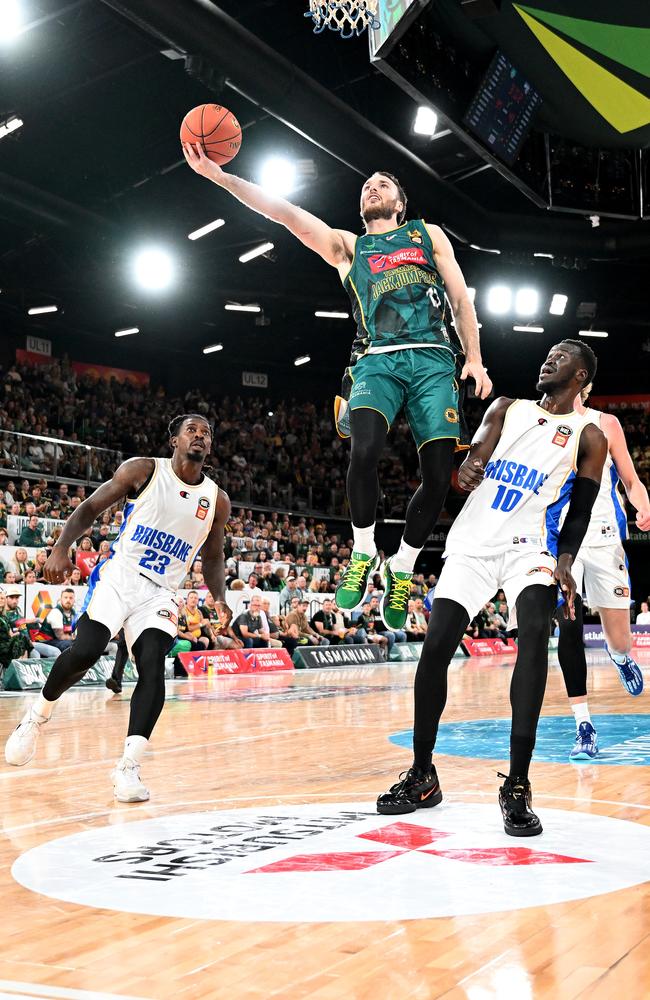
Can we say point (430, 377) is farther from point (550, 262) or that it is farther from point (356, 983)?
point (550, 262)

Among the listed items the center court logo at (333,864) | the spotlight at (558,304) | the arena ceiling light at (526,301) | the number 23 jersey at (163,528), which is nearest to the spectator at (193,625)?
the number 23 jersey at (163,528)

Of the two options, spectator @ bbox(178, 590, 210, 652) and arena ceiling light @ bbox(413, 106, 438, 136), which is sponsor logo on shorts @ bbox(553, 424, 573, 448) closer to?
spectator @ bbox(178, 590, 210, 652)

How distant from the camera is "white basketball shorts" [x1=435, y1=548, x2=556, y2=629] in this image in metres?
4.79

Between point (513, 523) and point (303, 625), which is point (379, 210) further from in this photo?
point (303, 625)

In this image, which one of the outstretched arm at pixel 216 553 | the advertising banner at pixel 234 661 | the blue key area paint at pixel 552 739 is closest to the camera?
the outstretched arm at pixel 216 553

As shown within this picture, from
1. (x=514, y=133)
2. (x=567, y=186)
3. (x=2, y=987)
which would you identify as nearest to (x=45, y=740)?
(x=2, y=987)

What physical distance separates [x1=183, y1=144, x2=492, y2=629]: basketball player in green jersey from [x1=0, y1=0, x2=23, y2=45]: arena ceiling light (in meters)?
9.71

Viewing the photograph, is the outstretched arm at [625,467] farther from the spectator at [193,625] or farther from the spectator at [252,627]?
the spectator at [252,627]

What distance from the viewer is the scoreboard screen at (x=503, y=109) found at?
548 inches

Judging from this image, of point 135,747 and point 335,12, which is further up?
point 335,12

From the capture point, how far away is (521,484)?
4938mm

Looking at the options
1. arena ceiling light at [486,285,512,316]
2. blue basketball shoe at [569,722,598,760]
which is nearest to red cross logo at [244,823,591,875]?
blue basketball shoe at [569,722,598,760]

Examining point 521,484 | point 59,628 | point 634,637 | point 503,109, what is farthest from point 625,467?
point 634,637

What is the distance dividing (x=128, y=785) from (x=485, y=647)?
20.2 metres
